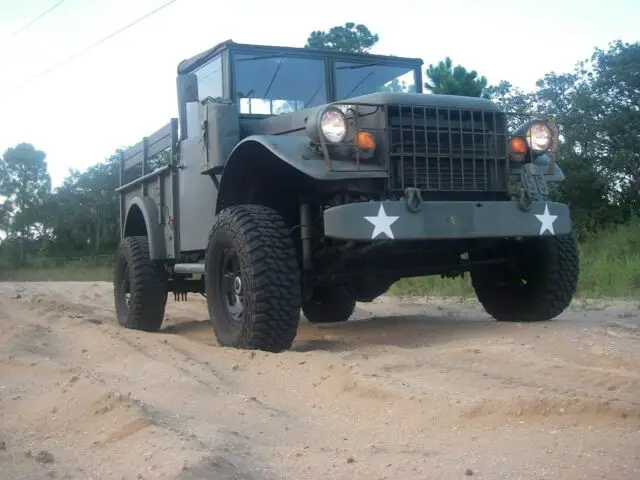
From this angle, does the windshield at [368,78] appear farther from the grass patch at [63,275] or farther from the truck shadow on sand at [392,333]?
the grass patch at [63,275]

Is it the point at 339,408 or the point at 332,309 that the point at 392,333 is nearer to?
the point at 332,309

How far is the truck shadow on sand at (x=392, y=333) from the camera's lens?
546 cm

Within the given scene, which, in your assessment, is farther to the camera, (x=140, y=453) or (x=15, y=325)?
(x=15, y=325)

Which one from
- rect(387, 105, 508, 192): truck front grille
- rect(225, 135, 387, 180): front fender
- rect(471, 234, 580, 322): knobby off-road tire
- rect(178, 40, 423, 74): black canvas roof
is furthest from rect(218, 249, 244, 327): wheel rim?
rect(471, 234, 580, 322): knobby off-road tire

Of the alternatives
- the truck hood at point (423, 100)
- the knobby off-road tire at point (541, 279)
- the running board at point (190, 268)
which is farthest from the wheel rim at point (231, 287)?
the knobby off-road tire at point (541, 279)

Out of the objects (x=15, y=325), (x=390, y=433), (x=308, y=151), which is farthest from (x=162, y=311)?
(x=390, y=433)

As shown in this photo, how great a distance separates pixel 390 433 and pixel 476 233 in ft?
6.88

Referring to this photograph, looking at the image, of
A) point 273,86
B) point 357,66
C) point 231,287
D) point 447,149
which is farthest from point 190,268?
point 447,149

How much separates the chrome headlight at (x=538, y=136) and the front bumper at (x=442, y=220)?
50cm

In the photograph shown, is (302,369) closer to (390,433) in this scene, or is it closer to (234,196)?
(390,433)

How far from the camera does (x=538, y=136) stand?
5.75 meters

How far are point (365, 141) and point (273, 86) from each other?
170 cm

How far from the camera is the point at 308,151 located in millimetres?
5062

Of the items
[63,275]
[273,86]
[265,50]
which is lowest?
[63,275]
